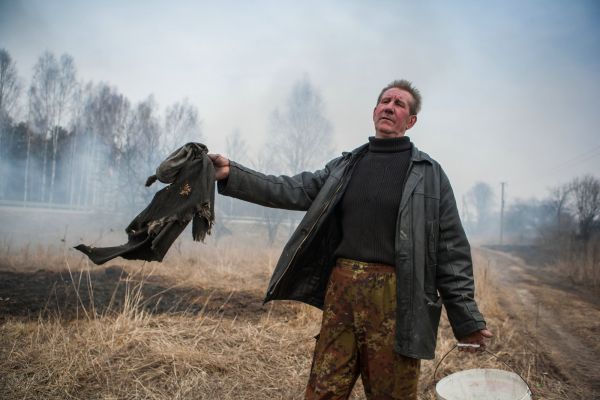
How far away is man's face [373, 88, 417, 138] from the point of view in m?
2.38

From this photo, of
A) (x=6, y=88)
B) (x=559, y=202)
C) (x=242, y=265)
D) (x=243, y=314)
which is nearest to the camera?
(x=243, y=314)

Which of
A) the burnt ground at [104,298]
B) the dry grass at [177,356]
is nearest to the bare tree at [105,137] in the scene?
the burnt ground at [104,298]

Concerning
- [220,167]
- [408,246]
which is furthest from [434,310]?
[220,167]

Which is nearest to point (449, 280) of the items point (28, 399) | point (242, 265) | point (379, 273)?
point (379, 273)

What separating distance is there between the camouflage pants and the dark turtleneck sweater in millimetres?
94

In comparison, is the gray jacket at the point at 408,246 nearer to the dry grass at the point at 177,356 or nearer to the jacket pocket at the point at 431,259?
the jacket pocket at the point at 431,259

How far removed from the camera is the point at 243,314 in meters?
5.34

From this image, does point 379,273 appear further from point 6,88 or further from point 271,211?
point 6,88

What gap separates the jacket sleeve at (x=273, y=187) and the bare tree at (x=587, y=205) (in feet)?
61.9

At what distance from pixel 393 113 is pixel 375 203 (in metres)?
0.61

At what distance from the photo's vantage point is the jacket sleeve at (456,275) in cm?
204

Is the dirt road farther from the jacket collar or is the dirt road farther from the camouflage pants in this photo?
the jacket collar

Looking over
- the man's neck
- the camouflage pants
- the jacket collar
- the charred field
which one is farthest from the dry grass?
the man's neck

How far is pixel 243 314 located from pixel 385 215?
3.76 meters
